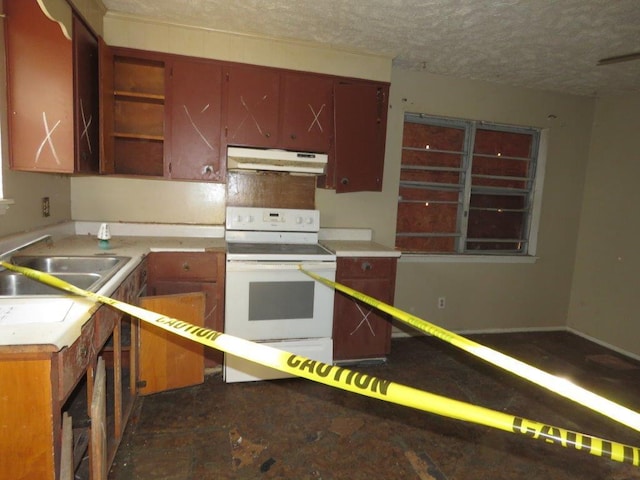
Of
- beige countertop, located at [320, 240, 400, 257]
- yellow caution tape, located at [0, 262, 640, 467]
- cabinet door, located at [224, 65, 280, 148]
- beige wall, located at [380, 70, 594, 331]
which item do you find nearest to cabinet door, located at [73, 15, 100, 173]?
cabinet door, located at [224, 65, 280, 148]

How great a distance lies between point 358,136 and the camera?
2.95m

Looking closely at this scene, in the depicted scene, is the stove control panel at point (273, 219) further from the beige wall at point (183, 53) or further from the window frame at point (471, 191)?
the window frame at point (471, 191)

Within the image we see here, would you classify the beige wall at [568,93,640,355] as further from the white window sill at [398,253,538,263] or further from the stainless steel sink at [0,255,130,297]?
the stainless steel sink at [0,255,130,297]

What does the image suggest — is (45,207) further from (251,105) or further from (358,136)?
(358,136)

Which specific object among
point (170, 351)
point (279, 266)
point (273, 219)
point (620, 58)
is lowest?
point (170, 351)

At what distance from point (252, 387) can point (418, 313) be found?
1.81 m

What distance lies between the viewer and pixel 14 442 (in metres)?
0.99

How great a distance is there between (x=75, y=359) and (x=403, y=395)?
3.38ft

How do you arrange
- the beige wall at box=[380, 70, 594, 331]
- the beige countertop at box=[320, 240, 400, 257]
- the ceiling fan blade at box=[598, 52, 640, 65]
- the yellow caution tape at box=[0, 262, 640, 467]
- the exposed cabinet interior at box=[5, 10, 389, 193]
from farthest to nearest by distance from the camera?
the beige wall at box=[380, 70, 594, 331]
the beige countertop at box=[320, 240, 400, 257]
the ceiling fan blade at box=[598, 52, 640, 65]
the exposed cabinet interior at box=[5, 10, 389, 193]
the yellow caution tape at box=[0, 262, 640, 467]

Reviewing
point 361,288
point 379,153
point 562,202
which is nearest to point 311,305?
point 361,288

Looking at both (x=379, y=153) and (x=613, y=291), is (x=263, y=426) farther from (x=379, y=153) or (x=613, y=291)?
(x=613, y=291)

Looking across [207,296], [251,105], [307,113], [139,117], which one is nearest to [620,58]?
[307,113]

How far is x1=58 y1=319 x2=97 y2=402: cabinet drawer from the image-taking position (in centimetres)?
106

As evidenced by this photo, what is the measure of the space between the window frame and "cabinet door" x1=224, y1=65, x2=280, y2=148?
4.25 ft
